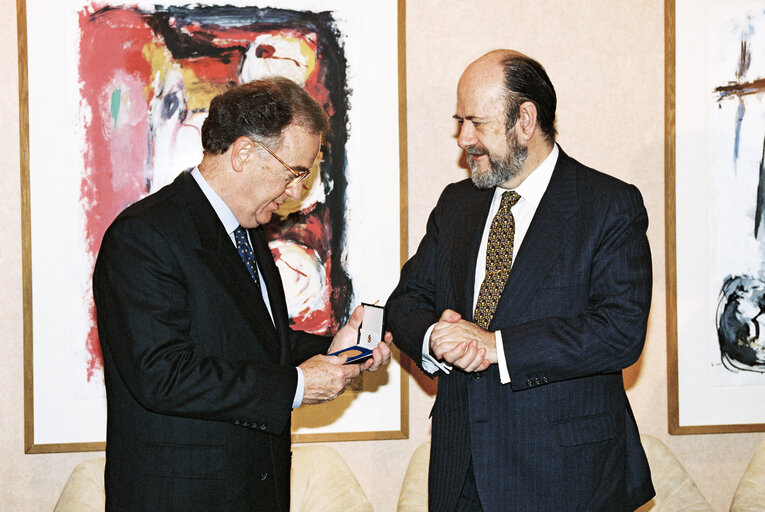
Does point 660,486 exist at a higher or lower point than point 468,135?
lower

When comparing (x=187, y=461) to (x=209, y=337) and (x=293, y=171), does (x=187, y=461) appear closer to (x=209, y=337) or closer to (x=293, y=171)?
(x=209, y=337)

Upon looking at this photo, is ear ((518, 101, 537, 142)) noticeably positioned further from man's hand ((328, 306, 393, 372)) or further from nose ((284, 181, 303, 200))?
man's hand ((328, 306, 393, 372))

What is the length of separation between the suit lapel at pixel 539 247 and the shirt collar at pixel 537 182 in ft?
0.27

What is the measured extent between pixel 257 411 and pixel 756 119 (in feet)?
10.0

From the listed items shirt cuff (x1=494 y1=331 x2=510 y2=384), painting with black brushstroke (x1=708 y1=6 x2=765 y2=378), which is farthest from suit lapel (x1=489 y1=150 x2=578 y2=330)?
painting with black brushstroke (x1=708 y1=6 x2=765 y2=378)

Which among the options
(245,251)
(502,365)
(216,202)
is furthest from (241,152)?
(502,365)

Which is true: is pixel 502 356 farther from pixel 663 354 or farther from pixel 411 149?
pixel 663 354

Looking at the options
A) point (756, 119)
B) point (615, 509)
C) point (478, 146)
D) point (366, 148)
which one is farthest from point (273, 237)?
point (756, 119)

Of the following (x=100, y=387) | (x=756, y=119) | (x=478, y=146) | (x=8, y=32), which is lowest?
(x=100, y=387)

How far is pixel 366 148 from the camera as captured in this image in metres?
3.66

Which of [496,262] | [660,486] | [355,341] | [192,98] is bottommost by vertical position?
[660,486]

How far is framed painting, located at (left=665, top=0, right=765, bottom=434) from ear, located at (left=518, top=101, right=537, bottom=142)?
147 cm

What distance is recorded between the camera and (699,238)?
3.83m

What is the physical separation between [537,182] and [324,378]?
1.05 meters
